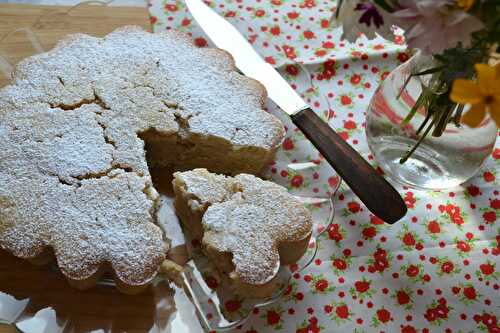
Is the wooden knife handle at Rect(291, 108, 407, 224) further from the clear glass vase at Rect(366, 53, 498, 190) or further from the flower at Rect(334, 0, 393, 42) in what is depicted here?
the flower at Rect(334, 0, 393, 42)

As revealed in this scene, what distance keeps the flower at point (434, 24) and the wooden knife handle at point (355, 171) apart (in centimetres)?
60


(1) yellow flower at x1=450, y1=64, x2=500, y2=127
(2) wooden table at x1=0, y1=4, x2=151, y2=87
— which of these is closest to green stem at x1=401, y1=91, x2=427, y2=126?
(1) yellow flower at x1=450, y1=64, x2=500, y2=127

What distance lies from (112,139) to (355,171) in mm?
733

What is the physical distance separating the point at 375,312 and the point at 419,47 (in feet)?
2.73

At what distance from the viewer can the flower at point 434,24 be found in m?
0.98

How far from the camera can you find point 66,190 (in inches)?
61.2

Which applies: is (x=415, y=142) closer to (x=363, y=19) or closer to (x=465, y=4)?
(x=363, y=19)

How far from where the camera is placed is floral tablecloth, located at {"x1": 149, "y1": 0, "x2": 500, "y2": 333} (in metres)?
1.59

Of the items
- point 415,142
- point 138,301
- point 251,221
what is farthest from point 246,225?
point 415,142

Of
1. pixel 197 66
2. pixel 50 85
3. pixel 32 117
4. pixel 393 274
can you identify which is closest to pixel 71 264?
pixel 32 117

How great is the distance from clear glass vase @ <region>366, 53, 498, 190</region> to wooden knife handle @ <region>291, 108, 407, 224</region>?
0.16 metres

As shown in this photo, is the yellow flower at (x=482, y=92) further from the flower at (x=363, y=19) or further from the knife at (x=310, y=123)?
the knife at (x=310, y=123)

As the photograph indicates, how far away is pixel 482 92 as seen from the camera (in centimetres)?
96

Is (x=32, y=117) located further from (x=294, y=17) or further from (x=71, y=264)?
(x=294, y=17)
